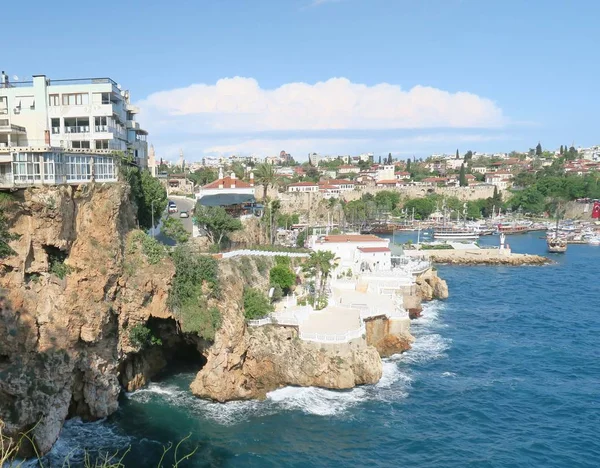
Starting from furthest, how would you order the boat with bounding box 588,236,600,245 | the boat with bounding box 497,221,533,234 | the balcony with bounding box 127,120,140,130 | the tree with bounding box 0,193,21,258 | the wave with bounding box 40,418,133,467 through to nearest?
the boat with bounding box 497,221,533,234, the boat with bounding box 588,236,600,245, the balcony with bounding box 127,120,140,130, the tree with bounding box 0,193,21,258, the wave with bounding box 40,418,133,467

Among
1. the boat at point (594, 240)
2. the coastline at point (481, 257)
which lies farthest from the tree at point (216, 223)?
the boat at point (594, 240)

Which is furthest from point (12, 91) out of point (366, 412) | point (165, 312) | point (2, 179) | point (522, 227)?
point (522, 227)

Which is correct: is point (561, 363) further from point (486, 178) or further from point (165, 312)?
point (486, 178)

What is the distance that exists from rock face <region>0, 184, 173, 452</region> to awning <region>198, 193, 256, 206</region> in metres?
27.6

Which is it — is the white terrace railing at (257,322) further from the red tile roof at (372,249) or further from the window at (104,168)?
the red tile roof at (372,249)

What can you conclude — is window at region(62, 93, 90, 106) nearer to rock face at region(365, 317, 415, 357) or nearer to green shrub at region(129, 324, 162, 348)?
green shrub at region(129, 324, 162, 348)

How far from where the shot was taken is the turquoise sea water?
2911cm

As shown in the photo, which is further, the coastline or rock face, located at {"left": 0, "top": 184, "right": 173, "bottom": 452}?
the coastline

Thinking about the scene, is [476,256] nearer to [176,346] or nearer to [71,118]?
[176,346]

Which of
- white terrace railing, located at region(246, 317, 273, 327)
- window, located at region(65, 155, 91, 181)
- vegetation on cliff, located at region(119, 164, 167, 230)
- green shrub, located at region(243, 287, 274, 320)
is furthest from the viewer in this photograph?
vegetation on cliff, located at region(119, 164, 167, 230)

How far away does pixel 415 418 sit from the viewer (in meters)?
33.3

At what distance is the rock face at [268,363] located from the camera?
35.1 metres

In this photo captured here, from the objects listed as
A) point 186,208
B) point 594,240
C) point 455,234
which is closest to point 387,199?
point 455,234

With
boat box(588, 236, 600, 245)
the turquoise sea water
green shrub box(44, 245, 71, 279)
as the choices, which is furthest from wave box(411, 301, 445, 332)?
boat box(588, 236, 600, 245)
